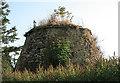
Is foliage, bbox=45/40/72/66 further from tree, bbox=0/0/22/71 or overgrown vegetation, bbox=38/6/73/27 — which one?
tree, bbox=0/0/22/71

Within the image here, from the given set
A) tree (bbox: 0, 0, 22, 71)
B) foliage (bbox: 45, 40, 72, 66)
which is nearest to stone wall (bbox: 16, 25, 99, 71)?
foliage (bbox: 45, 40, 72, 66)

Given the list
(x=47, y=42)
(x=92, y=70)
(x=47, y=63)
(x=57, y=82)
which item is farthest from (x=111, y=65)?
(x=47, y=42)

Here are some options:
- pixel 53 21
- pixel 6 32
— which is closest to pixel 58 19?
pixel 53 21

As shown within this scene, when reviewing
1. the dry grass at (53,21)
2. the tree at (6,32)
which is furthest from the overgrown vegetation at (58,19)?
the tree at (6,32)

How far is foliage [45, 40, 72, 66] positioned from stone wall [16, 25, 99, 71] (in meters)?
0.28

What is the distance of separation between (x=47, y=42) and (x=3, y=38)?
33.4 ft

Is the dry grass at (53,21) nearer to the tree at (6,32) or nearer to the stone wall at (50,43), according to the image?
the stone wall at (50,43)

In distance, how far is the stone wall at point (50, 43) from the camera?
26.1 feet

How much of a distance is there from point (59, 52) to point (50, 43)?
883 millimetres

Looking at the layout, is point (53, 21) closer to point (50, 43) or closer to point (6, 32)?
point (50, 43)

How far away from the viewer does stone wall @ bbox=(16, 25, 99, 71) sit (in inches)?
313

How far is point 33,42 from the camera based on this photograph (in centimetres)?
866

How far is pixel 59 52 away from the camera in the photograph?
7578 mm

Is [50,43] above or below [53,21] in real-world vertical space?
below
